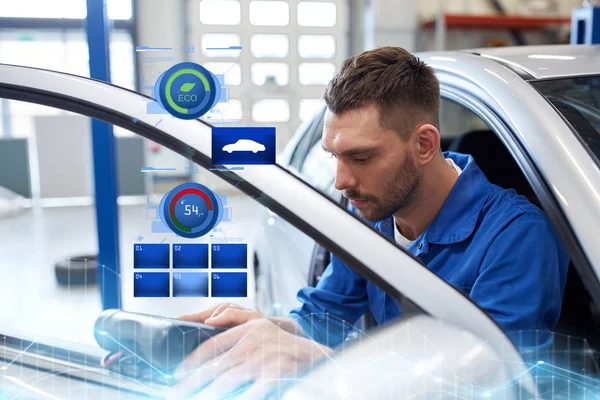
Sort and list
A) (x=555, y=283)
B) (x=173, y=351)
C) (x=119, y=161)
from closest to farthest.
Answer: (x=173, y=351) < (x=555, y=283) < (x=119, y=161)

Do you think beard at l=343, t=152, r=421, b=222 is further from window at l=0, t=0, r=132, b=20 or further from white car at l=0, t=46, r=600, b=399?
window at l=0, t=0, r=132, b=20

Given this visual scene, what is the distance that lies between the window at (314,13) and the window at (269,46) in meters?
0.05

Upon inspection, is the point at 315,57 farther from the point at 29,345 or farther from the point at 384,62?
the point at 29,345

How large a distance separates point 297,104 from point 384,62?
235 mm

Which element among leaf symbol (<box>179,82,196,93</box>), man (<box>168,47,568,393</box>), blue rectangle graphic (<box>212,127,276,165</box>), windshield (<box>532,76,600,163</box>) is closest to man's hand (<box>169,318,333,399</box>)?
man (<box>168,47,568,393</box>)

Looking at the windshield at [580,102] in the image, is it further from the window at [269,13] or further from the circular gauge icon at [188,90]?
the circular gauge icon at [188,90]

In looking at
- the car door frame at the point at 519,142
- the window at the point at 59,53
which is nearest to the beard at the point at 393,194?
the car door frame at the point at 519,142

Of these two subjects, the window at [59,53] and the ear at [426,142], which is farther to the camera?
the ear at [426,142]

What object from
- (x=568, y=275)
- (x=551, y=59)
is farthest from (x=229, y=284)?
(x=568, y=275)

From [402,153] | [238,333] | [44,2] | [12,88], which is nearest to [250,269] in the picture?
[238,333]

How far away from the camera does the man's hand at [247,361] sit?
2.59ft

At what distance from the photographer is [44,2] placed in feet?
3.32

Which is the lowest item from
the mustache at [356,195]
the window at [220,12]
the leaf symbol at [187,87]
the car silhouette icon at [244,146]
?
the mustache at [356,195]

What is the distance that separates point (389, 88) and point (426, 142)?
15 centimetres
